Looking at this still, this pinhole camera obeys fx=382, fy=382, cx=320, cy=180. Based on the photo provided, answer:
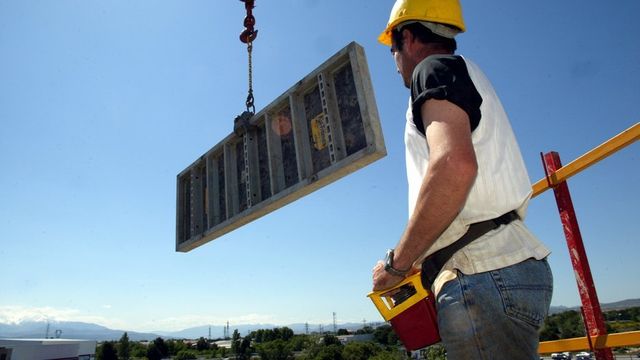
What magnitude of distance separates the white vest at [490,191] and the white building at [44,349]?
210ft

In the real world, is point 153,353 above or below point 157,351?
below

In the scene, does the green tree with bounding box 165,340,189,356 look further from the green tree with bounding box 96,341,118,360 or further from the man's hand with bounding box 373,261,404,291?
the man's hand with bounding box 373,261,404,291

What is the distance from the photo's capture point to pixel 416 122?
1720mm

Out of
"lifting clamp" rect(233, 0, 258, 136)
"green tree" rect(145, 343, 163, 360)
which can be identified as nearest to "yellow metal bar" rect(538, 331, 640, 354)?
"lifting clamp" rect(233, 0, 258, 136)

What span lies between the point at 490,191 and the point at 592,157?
2.20m

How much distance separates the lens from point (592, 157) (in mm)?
3158

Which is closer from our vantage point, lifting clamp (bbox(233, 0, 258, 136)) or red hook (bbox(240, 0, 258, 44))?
lifting clamp (bbox(233, 0, 258, 136))

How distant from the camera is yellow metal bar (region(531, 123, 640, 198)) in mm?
2871

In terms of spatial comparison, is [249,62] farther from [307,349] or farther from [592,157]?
[307,349]

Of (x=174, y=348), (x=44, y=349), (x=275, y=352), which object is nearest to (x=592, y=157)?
(x=44, y=349)

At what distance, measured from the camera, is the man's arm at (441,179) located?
144cm

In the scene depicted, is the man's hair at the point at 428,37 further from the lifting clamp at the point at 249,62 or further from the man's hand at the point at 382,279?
the lifting clamp at the point at 249,62

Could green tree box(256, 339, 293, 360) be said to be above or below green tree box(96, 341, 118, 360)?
below

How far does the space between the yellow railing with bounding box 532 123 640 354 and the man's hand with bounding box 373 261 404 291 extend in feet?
5.93
